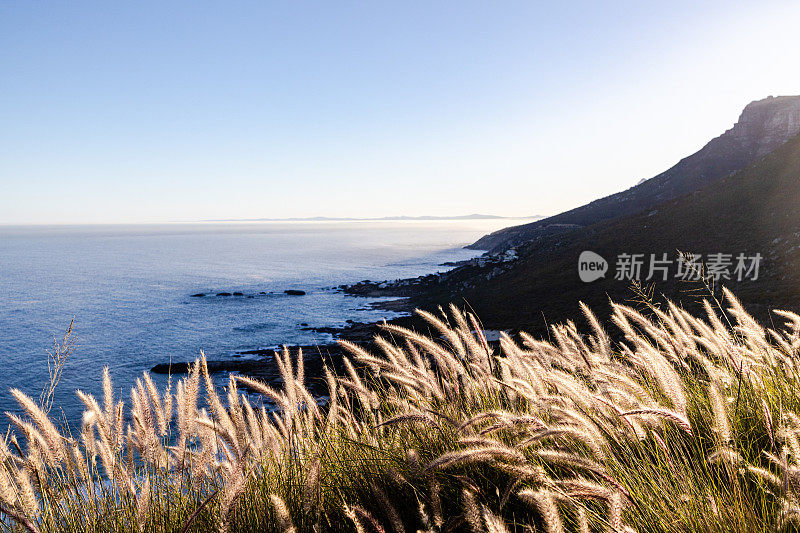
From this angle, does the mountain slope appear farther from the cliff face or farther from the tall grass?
the cliff face

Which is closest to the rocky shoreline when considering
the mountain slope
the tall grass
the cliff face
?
the tall grass

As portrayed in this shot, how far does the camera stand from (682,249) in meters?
46.2

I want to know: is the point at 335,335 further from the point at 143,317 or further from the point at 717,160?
the point at 717,160

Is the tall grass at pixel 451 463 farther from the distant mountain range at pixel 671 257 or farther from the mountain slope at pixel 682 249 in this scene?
the mountain slope at pixel 682 249

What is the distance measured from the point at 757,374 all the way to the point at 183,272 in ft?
372

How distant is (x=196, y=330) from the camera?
45.6 meters

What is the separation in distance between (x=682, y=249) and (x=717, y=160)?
71.8 m

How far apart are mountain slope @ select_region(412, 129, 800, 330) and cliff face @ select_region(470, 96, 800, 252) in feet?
120

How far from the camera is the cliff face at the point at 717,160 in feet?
312

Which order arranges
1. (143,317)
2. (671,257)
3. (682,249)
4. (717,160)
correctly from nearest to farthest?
1. (671,257)
2. (682,249)
3. (143,317)
4. (717,160)

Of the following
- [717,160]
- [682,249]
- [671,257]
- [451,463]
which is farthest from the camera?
[717,160]

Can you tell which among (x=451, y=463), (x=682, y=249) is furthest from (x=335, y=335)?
(x=451, y=463)

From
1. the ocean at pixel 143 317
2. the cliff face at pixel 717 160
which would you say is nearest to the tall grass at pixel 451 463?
the ocean at pixel 143 317

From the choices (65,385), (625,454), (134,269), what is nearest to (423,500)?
(625,454)
